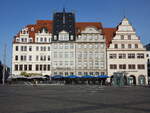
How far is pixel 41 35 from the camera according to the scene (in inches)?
2491

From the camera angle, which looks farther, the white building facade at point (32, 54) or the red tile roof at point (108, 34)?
the red tile roof at point (108, 34)

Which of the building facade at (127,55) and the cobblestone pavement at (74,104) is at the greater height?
the building facade at (127,55)

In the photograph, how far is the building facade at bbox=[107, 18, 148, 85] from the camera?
61.6 meters

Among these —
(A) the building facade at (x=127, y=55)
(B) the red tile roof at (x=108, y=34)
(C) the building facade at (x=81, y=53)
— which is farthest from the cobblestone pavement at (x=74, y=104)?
(B) the red tile roof at (x=108, y=34)

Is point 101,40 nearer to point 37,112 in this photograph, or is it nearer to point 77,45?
point 77,45

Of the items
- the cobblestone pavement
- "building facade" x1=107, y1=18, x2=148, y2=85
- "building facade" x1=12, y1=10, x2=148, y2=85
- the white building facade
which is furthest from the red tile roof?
the cobblestone pavement

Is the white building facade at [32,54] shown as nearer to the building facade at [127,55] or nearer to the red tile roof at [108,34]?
the red tile roof at [108,34]

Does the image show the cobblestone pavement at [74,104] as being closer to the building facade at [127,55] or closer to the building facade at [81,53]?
the building facade at [127,55]

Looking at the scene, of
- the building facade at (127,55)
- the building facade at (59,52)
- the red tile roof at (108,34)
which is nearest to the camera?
the building facade at (127,55)

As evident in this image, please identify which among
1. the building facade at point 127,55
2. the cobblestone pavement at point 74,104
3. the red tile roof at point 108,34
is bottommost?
the cobblestone pavement at point 74,104

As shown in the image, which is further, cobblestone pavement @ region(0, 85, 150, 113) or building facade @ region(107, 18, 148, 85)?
building facade @ region(107, 18, 148, 85)

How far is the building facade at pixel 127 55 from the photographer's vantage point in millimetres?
61594

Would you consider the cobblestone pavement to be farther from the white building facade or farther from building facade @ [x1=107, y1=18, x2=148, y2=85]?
the white building facade

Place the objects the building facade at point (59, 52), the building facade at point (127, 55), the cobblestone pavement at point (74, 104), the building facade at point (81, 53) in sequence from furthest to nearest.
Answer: the building facade at point (59, 52) < the building facade at point (81, 53) < the building facade at point (127, 55) < the cobblestone pavement at point (74, 104)
